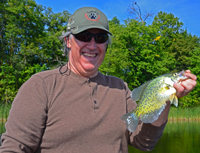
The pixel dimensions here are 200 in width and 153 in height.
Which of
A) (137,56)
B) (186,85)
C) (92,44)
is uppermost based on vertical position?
(137,56)

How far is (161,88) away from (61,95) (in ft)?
3.03

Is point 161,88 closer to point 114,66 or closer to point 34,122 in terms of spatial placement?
point 34,122

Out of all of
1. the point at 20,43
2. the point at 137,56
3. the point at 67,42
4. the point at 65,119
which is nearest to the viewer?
the point at 65,119

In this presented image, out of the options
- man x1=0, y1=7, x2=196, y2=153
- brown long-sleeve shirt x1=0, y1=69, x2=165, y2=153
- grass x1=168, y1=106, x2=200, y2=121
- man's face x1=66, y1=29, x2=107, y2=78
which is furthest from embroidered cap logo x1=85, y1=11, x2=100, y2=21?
grass x1=168, y1=106, x2=200, y2=121

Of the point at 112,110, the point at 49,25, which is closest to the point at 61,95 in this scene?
the point at 112,110

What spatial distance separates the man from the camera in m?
1.98

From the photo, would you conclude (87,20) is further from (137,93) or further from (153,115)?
(153,115)

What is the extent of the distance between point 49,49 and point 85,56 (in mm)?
29334

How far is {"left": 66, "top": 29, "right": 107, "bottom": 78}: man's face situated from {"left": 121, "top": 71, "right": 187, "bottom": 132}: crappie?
0.58m

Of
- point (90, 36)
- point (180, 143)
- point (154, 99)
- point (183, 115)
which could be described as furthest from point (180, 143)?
point (90, 36)

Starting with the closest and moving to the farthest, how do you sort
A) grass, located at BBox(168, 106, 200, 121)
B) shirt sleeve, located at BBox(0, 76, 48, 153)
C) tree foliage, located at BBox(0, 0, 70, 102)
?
shirt sleeve, located at BBox(0, 76, 48, 153) → grass, located at BBox(168, 106, 200, 121) → tree foliage, located at BBox(0, 0, 70, 102)

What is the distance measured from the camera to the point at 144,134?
240cm

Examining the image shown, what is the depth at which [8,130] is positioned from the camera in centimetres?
195

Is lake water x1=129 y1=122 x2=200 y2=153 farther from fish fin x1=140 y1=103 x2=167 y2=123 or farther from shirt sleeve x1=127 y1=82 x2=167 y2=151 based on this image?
fish fin x1=140 y1=103 x2=167 y2=123
